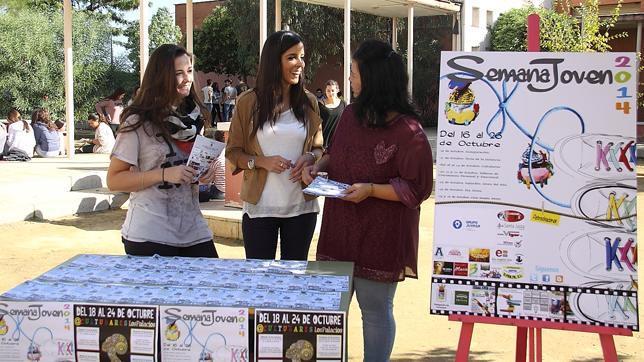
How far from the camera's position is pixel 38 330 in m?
2.03

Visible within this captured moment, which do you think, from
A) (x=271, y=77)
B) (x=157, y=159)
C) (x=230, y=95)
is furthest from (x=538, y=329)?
(x=230, y=95)

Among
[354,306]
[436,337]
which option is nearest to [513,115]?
[436,337]

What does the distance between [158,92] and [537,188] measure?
1.59 meters

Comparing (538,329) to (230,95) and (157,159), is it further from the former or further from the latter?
(230,95)

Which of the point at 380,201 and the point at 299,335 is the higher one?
the point at 380,201

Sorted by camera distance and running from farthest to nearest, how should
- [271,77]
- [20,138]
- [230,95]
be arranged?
[230,95]
[20,138]
[271,77]

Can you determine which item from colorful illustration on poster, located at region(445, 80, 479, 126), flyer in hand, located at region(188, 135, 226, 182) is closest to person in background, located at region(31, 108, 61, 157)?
flyer in hand, located at region(188, 135, 226, 182)

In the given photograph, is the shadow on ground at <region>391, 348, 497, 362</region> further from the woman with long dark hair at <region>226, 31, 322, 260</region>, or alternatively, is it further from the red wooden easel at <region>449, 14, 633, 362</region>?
the woman with long dark hair at <region>226, 31, 322, 260</region>

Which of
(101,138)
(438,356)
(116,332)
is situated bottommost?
(438,356)

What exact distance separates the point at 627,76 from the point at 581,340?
8.21 feet

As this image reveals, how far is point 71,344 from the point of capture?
79.9 inches

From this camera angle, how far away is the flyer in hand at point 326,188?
2660 mm

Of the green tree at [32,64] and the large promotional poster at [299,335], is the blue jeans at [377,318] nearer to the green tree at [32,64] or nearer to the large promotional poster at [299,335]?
the large promotional poster at [299,335]

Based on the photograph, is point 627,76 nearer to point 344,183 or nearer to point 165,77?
point 344,183
